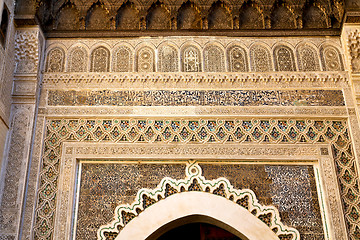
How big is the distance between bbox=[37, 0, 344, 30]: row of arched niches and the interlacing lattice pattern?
1018 millimetres

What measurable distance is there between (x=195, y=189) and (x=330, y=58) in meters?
1.88

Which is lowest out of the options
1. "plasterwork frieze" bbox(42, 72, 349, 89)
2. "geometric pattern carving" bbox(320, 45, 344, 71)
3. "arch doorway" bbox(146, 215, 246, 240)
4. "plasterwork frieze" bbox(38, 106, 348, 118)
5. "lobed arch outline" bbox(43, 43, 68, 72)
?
"arch doorway" bbox(146, 215, 246, 240)

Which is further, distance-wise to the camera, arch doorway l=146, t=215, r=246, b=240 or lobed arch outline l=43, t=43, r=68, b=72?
lobed arch outline l=43, t=43, r=68, b=72

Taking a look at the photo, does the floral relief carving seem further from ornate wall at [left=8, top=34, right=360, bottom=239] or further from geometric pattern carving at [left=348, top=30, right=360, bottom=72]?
geometric pattern carving at [left=348, top=30, right=360, bottom=72]

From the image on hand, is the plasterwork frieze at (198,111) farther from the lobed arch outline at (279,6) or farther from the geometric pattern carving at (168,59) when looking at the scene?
the lobed arch outline at (279,6)

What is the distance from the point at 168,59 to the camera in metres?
4.54

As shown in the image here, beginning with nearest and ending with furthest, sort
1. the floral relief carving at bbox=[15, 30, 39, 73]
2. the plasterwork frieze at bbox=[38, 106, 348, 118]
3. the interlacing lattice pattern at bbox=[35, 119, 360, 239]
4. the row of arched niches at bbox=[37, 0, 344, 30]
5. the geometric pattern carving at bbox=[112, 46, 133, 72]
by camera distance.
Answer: the interlacing lattice pattern at bbox=[35, 119, 360, 239]
the plasterwork frieze at bbox=[38, 106, 348, 118]
the floral relief carving at bbox=[15, 30, 39, 73]
the geometric pattern carving at bbox=[112, 46, 133, 72]
the row of arched niches at bbox=[37, 0, 344, 30]

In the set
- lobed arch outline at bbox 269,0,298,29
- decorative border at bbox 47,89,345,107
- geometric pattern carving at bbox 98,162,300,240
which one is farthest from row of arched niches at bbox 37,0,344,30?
geometric pattern carving at bbox 98,162,300,240

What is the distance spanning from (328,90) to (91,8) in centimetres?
249

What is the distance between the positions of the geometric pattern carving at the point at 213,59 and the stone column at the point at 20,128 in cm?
162

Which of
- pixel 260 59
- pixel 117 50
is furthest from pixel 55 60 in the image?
pixel 260 59

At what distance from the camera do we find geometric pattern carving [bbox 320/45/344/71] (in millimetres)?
4496

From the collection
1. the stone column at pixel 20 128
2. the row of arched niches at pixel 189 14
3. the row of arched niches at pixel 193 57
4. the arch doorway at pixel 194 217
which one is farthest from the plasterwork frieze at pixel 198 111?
the row of arched niches at pixel 189 14

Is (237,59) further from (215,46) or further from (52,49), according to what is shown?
(52,49)
